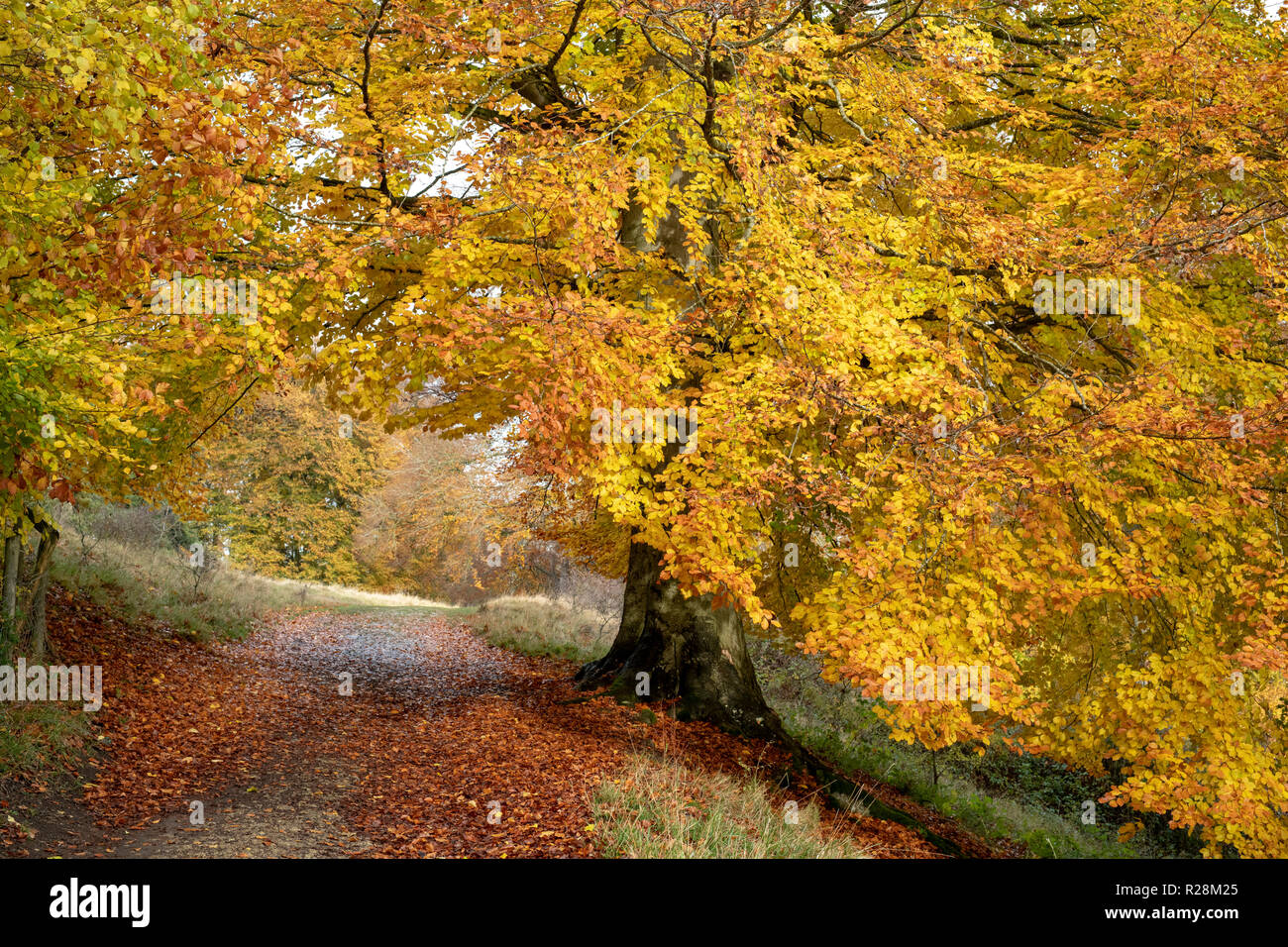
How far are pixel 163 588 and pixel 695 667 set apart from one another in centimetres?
955

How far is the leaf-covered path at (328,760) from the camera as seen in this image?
675 cm

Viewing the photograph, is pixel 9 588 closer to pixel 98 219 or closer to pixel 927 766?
pixel 98 219

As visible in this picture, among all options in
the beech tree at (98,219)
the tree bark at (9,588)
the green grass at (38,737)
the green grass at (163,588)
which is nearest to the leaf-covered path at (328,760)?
the green grass at (38,737)

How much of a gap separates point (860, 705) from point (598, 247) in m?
12.3

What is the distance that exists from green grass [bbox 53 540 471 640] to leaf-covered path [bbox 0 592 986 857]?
23.5 inches

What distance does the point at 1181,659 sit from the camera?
836 centimetres

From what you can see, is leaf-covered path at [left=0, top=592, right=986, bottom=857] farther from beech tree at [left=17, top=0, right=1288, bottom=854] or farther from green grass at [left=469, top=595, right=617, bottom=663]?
green grass at [left=469, top=595, right=617, bottom=663]

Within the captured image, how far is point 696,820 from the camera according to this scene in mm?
6930

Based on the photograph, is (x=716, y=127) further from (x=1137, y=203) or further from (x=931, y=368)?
(x=1137, y=203)

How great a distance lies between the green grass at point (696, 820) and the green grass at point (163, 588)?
29.3 ft

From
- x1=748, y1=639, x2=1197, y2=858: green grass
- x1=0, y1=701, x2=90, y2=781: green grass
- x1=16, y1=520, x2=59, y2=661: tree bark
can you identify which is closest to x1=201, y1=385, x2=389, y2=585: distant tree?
x1=748, y1=639, x2=1197, y2=858: green grass

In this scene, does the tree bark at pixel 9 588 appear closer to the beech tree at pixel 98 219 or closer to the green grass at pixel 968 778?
the beech tree at pixel 98 219

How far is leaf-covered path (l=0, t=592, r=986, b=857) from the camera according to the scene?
22.1 ft
